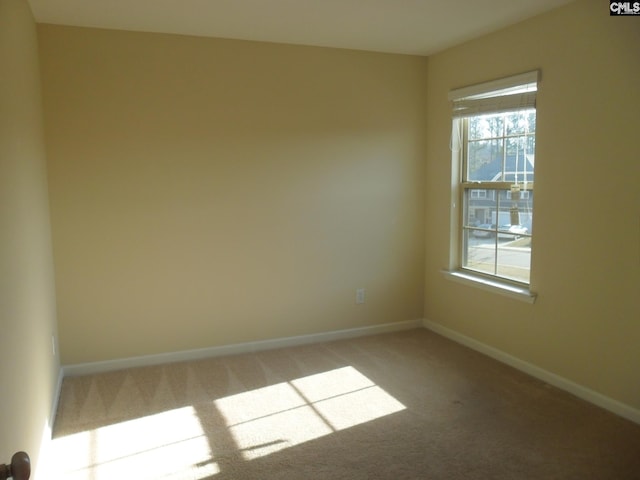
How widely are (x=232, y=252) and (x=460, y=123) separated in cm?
209

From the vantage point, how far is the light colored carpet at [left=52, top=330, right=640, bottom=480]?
2.49 meters

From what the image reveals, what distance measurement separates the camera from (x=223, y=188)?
12.8 ft

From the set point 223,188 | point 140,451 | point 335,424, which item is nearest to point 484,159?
point 223,188

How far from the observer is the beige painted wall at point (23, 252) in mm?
1938

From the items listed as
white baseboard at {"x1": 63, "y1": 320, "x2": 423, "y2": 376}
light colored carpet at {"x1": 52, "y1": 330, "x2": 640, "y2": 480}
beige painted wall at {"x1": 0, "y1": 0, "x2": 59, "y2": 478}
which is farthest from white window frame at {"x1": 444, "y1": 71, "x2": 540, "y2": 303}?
beige painted wall at {"x1": 0, "y1": 0, "x2": 59, "y2": 478}

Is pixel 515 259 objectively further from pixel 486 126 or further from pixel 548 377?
pixel 486 126

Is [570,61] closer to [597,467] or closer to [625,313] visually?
[625,313]

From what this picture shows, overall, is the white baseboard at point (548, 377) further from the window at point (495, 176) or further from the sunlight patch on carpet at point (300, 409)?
the sunlight patch on carpet at point (300, 409)

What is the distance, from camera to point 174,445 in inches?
106

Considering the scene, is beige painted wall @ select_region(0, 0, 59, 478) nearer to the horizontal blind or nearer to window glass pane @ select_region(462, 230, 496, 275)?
the horizontal blind

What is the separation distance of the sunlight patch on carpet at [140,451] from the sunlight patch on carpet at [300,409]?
0.22 metres

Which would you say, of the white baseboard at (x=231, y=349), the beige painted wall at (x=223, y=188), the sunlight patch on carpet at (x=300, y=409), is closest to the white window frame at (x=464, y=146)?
the beige painted wall at (x=223, y=188)

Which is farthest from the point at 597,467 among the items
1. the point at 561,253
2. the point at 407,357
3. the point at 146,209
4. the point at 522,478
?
the point at 146,209

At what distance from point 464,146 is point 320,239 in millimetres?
1385
